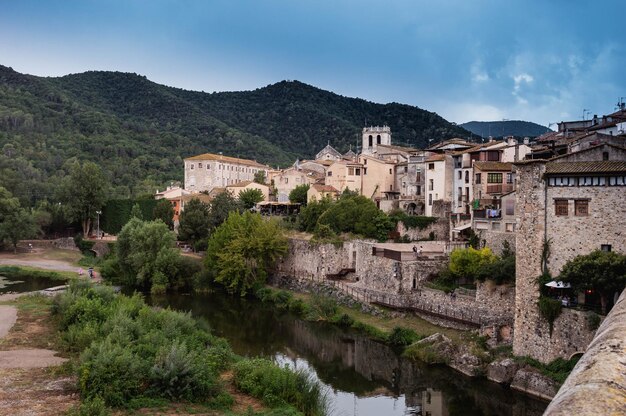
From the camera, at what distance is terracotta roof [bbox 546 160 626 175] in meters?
21.8

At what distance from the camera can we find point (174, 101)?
467 ft

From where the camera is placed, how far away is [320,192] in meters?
55.7

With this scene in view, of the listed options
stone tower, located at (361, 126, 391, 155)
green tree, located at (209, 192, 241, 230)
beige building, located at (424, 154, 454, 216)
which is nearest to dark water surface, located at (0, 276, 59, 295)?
green tree, located at (209, 192, 241, 230)

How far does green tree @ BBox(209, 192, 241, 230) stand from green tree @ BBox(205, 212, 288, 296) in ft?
26.1

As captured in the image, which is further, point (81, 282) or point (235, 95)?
point (235, 95)

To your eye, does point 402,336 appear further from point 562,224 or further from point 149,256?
point 149,256

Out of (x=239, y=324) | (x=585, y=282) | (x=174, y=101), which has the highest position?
(x=174, y=101)

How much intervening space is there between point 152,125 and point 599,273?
11611 cm

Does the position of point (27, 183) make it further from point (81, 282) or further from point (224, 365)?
point (224, 365)

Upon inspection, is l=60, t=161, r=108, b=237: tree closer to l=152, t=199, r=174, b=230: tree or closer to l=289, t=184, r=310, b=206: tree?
l=152, t=199, r=174, b=230: tree

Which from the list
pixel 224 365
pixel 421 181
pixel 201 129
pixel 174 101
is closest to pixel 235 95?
pixel 174 101

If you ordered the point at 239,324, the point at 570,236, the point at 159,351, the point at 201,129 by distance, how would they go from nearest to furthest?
the point at 159,351
the point at 570,236
the point at 239,324
the point at 201,129

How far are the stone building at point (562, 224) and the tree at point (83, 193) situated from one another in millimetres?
51664

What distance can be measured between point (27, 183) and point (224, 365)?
205 ft
